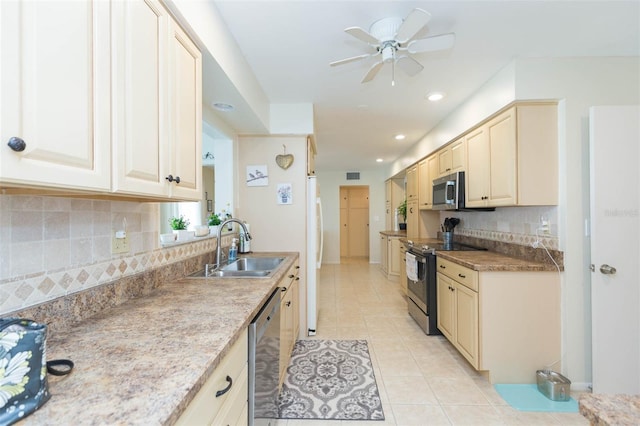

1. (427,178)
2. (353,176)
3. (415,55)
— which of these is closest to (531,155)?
(415,55)

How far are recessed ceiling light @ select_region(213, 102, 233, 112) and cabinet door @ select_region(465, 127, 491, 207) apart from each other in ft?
7.40

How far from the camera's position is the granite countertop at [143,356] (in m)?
0.57

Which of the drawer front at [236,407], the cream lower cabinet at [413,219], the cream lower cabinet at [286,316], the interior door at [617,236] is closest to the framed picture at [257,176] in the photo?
the cream lower cabinet at [286,316]

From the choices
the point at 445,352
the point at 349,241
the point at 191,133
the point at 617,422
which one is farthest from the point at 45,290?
the point at 349,241

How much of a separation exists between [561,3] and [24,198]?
2.60 meters

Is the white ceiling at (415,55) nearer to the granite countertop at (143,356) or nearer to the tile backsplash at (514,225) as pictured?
the tile backsplash at (514,225)

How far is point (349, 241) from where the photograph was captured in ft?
27.5

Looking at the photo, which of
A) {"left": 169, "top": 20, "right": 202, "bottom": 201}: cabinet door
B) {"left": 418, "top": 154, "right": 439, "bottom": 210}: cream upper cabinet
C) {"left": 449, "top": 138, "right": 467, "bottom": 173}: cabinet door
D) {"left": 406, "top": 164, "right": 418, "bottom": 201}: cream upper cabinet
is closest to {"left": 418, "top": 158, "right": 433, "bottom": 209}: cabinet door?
{"left": 418, "top": 154, "right": 439, "bottom": 210}: cream upper cabinet

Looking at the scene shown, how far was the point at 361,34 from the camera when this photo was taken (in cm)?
159

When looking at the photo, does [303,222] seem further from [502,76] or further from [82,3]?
[82,3]

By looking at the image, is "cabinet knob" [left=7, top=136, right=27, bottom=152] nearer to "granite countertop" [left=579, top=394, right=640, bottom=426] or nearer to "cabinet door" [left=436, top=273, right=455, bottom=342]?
"granite countertop" [left=579, top=394, right=640, bottom=426]

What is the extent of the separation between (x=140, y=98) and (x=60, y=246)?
584mm

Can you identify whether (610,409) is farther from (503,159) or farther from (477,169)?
(477,169)

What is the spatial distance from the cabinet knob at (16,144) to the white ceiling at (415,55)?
4.52 ft
